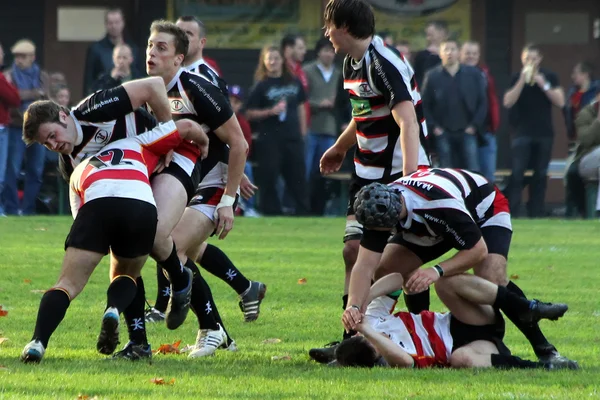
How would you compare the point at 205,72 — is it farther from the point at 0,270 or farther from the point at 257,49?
the point at 257,49

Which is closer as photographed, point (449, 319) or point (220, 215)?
point (449, 319)

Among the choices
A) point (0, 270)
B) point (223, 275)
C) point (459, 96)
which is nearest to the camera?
point (223, 275)

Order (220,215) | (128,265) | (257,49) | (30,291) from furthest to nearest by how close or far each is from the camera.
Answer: (257,49) < (30,291) < (220,215) < (128,265)

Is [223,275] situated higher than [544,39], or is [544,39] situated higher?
[544,39]

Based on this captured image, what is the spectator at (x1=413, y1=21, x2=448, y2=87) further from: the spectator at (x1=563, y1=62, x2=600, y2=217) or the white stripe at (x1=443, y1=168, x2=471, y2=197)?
the white stripe at (x1=443, y1=168, x2=471, y2=197)

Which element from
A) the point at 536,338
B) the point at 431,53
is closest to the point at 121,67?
the point at 431,53

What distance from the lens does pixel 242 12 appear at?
22.4 meters

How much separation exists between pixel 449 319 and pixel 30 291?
13.5 feet

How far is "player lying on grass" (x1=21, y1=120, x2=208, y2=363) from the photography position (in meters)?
6.79

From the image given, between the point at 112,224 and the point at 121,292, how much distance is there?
1.12 feet

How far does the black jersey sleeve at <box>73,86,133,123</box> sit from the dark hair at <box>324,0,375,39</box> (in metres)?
1.18

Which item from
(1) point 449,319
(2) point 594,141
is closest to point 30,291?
(1) point 449,319

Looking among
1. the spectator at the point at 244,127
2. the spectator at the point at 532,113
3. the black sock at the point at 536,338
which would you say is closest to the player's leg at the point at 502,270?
the black sock at the point at 536,338

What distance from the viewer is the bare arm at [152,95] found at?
7273mm
